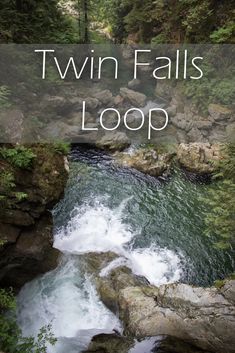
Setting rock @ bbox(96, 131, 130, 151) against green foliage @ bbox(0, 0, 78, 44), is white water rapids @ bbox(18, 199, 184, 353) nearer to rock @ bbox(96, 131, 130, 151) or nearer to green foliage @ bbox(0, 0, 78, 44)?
rock @ bbox(96, 131, 130, 151)

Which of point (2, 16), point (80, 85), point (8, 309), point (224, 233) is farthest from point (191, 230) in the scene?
point (2, 16)

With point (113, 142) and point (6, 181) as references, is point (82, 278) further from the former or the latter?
point (113, 142)

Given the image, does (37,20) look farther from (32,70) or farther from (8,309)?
(8,309)

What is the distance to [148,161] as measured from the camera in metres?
15.8

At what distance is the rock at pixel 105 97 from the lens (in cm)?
1962

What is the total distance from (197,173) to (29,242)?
8437mm

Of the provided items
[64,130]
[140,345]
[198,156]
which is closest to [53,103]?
[64,130]

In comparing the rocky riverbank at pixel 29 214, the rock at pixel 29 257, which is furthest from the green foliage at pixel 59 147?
the rock at pixel 29 257

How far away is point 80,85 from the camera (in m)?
18.2

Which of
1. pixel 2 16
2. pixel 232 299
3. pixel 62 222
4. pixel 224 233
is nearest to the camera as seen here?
pixel 232 299

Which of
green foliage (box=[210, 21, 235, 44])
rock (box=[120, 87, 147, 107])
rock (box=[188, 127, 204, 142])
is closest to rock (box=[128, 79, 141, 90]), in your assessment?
rock (box=[120, 87, 147, 107])

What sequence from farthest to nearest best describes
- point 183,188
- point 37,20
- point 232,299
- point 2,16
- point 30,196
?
point 37,20 < point 2,16 < point 183,188 < point 30,196 < point 232,299

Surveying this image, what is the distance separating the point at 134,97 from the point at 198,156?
19.3ft

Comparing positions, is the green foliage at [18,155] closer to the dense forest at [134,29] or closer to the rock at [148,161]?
the dense forest at [134,29]
